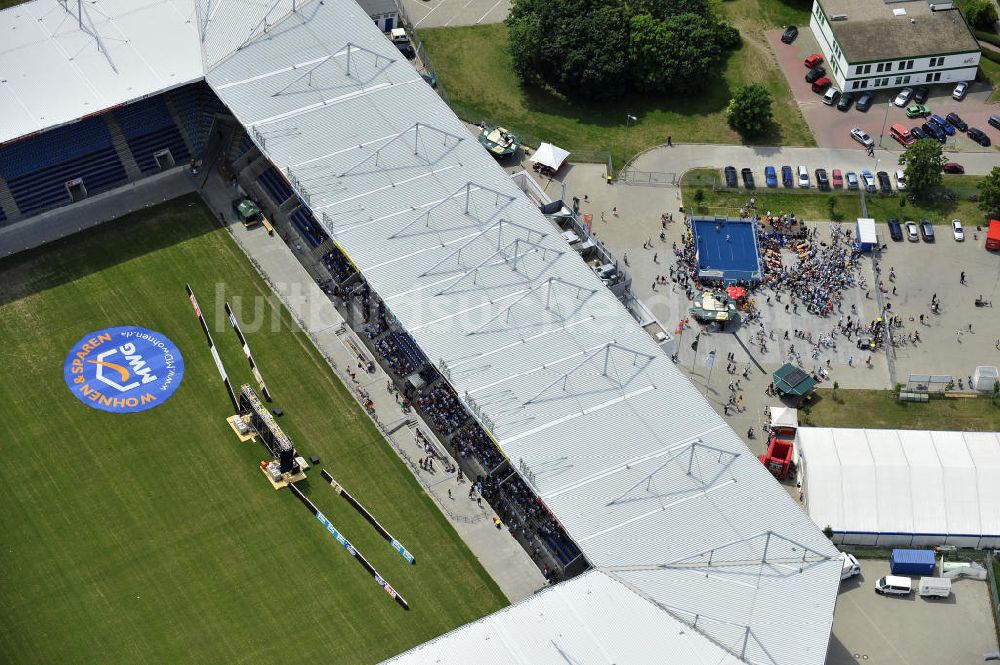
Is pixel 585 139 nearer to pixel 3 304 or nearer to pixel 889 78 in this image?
pixel 889 78

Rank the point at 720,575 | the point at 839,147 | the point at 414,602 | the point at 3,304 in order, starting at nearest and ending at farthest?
the point at 720,575 → the point at 414,602 → the point at 3,304 → the point at 839,147

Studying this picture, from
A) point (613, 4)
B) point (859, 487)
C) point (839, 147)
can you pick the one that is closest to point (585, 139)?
point (613, 4)

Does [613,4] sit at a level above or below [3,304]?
above

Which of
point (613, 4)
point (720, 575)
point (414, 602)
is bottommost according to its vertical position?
point (414, 602)

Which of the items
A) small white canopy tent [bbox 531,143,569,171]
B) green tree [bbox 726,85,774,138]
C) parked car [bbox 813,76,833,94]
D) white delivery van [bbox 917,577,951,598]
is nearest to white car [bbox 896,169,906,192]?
green tree [bbox 726,85,774,138]

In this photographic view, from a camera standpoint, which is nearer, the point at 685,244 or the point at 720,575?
the point at 720,575

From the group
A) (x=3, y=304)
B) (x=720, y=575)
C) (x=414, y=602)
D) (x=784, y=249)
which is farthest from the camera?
(x=784, y=249)

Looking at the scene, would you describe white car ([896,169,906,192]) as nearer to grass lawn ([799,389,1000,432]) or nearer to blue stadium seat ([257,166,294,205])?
grass lawn ([799,389,1000,432])

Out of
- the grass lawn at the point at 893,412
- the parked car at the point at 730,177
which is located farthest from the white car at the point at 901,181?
the grass lawn at the point at 893,412

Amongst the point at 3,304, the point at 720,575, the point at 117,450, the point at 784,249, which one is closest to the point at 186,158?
the point at 3,304
